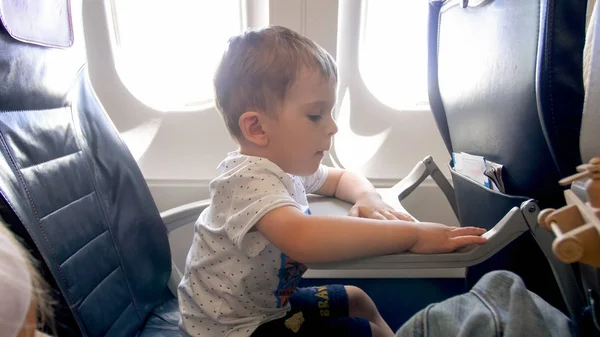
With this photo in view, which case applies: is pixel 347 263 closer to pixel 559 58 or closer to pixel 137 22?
pixel 559 58

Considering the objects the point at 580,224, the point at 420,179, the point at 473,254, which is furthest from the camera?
the point at 420,179

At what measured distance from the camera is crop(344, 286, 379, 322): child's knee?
1.02m

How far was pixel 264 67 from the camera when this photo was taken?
0.77 metres

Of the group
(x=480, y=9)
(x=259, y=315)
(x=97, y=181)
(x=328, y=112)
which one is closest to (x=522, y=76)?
(x=480, y=9)

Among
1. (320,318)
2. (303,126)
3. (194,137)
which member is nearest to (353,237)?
(303,126)

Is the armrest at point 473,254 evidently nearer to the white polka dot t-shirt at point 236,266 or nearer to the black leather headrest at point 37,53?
the white polka dot t-shirt at point 236,266

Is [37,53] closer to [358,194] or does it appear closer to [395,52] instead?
[358,194]

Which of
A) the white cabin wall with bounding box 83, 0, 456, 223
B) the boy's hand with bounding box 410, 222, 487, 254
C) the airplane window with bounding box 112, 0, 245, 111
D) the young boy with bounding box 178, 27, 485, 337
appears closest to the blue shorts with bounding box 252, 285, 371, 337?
the young boy with bounding box 178, 27, 485, 337

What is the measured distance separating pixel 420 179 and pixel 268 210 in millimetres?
515

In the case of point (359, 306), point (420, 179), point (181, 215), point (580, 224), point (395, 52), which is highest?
point (395, 52)

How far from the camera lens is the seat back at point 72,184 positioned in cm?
73

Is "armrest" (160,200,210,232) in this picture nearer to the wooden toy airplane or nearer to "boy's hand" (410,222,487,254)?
"boy's hand" (410,222,487,254)

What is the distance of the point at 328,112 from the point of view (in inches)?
32.5

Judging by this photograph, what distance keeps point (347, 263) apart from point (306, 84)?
339 mm
